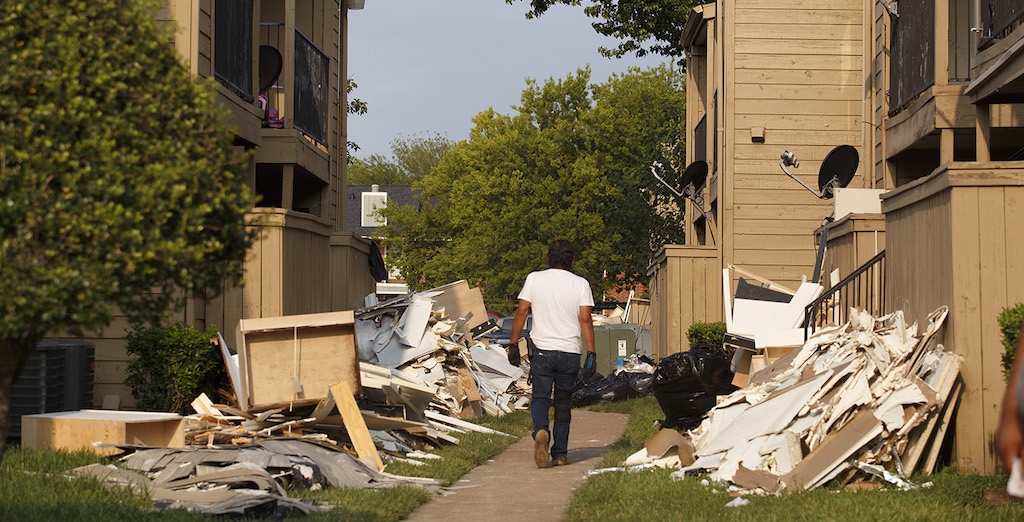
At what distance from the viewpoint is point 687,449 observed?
8164 mm

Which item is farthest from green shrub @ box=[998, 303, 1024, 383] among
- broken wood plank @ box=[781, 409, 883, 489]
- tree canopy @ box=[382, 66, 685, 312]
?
tree canopy @ box=[382, 66, 685, 312]

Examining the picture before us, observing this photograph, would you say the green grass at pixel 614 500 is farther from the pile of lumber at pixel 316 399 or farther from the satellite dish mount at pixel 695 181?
the satellite dish mount at pixel 695 181

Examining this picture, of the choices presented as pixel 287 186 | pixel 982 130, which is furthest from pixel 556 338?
pixel 287 186

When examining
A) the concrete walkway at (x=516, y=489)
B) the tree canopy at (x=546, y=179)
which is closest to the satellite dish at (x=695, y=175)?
the concrete walkway at (x=516, y=489)

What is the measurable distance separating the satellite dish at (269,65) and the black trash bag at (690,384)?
7.62 metres

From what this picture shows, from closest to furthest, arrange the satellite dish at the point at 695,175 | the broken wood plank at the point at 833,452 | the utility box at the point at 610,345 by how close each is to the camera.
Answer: the broken wood plank at the point at 833,452 → the satellite dish at the point at 695,175 → the utility box at the point at 610,345

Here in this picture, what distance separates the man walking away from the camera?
358 inches

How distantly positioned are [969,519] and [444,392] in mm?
8019

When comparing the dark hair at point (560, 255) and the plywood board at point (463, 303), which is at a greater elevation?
the dark hair at point (560, 255)

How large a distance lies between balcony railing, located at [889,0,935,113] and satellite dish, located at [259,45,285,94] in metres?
8.37

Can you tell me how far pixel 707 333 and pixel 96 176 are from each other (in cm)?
1288

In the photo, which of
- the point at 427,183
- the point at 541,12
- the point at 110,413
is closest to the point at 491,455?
the point at 110,413

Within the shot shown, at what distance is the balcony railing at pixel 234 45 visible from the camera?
38.8 feet

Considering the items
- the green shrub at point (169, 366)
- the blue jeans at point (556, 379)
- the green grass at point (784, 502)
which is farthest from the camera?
the green shrub at point (169, 366)
